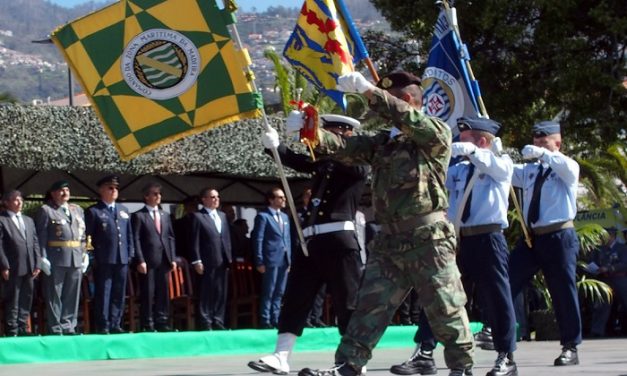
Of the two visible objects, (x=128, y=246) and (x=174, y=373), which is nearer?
(x=174, y=373)

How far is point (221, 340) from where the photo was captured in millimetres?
14898

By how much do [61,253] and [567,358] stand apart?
20.9ft

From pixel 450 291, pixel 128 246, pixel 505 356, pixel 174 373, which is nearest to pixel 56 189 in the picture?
pixel 128 246

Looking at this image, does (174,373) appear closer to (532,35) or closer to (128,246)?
(128,246)

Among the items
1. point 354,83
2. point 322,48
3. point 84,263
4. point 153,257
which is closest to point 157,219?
point 153,257

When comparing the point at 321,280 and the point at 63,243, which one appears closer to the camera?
the point at 321,280

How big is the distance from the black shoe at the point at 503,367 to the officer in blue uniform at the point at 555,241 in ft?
4.31

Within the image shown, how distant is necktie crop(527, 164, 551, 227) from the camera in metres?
11.2

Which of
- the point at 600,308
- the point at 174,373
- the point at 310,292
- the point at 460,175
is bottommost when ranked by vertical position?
the point at 600,308

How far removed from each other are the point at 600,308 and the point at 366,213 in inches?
149

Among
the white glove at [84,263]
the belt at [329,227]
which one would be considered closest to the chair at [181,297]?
the white glove at [84,263]

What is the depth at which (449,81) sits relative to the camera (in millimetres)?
12320

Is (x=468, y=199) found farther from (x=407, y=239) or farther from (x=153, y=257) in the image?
(x=153, y=257)

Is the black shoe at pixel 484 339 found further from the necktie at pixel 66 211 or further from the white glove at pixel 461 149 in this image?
the necktie at pixel 66 211
